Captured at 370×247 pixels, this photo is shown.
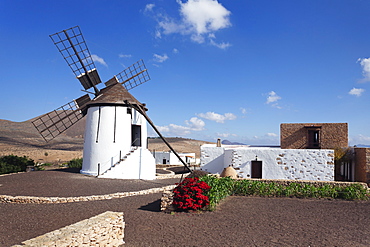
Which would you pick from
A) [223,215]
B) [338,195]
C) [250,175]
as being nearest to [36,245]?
[223,215]

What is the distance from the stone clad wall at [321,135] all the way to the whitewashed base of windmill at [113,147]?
11299 millimetres

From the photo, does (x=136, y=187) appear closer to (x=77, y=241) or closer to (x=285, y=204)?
(x=285, y=204)

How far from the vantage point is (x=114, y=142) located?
56.6 feet

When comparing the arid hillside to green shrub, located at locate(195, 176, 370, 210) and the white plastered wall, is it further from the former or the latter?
green shrub, located at locate(195, 176, 370, 210)

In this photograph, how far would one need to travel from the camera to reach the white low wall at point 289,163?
17.0 metres

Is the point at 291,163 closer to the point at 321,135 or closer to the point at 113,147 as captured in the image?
the point at 321,135

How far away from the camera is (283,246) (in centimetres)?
593

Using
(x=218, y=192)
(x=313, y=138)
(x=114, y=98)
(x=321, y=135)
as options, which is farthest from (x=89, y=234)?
(x=321, y=135)

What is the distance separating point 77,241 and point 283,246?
427 centimetres

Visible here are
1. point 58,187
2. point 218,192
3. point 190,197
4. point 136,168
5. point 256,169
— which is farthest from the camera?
point 256,169

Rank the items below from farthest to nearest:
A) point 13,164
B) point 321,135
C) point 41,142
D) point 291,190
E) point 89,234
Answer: point 41,142 < point 321,135 < point 13,164 < point 291,190 < point 89,234

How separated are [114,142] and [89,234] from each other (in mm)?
12230

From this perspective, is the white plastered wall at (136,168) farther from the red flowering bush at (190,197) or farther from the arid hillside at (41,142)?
the arid hillside at (41,142)

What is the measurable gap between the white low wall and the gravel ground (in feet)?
21.8
